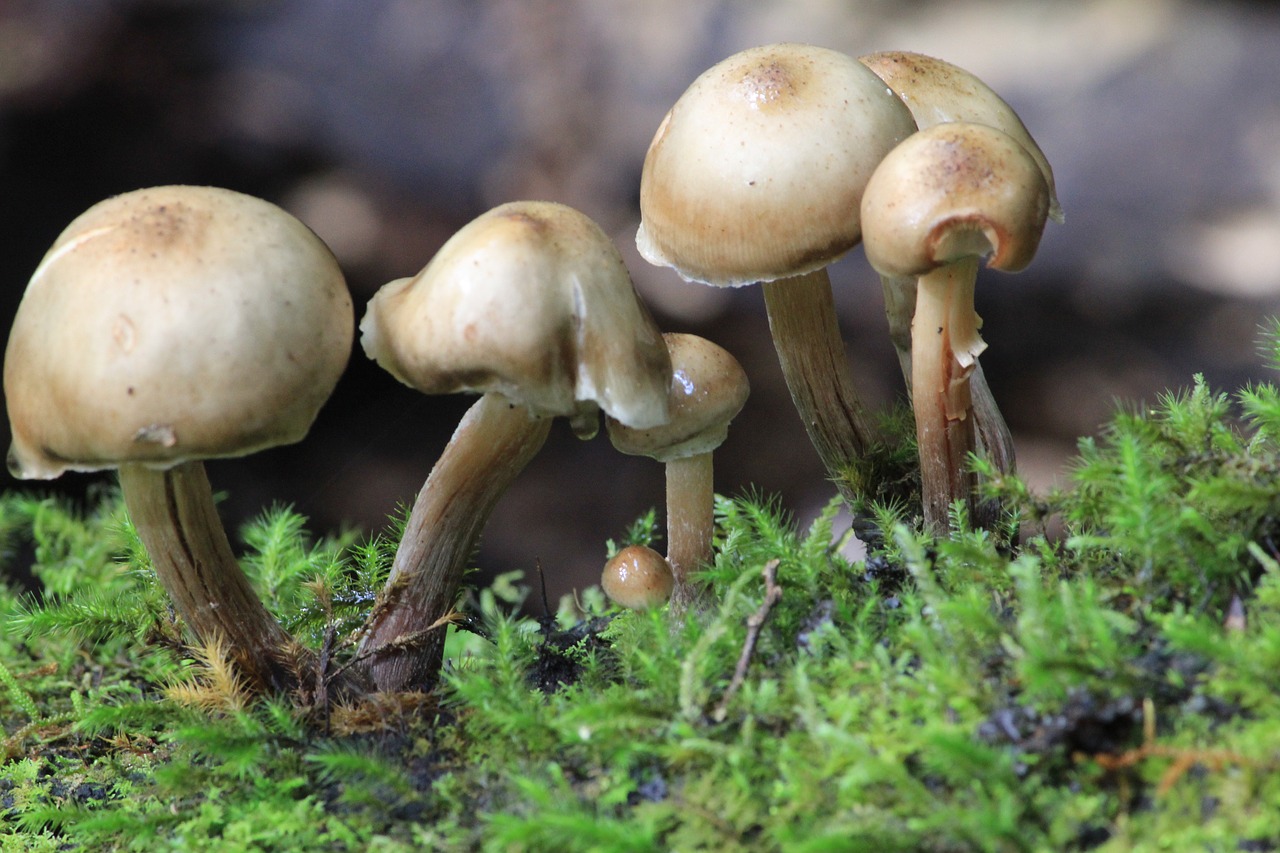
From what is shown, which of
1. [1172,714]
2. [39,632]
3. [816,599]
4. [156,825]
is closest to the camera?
[1172,714]

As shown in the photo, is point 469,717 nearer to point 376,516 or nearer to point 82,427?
point 82,427

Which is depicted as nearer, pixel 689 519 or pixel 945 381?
pixel 945 381

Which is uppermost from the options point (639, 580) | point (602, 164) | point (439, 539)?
point (602, 164)

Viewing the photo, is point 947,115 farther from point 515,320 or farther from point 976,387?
point 515,320

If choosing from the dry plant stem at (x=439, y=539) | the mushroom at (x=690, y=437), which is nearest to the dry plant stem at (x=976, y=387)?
the mushroom at (x=690, y=437)

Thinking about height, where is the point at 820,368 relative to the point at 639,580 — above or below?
above

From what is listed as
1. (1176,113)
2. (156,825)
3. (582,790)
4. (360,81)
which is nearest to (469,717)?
(582,790)

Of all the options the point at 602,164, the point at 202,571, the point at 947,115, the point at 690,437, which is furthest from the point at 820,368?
the point at 602,164
